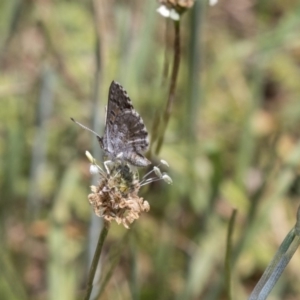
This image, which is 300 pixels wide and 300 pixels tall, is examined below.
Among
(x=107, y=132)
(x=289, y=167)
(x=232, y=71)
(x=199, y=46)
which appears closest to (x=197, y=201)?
(x=289, y=167)

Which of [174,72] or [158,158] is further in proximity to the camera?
[158,158]

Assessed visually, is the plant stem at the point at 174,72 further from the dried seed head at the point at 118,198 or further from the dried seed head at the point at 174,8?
the dried seed head at the point at 118,198

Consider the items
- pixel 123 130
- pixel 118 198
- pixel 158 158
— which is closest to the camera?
pixel 118 198

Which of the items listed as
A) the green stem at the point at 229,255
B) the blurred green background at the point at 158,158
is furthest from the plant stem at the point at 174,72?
the blurred green background at the point at 158,158

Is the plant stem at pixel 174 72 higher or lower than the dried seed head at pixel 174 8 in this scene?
lower

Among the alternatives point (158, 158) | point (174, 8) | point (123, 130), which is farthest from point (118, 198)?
point (158, 158)

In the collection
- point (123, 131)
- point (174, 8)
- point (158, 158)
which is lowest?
point (158, 158)

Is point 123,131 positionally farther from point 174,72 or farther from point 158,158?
point 158,158
